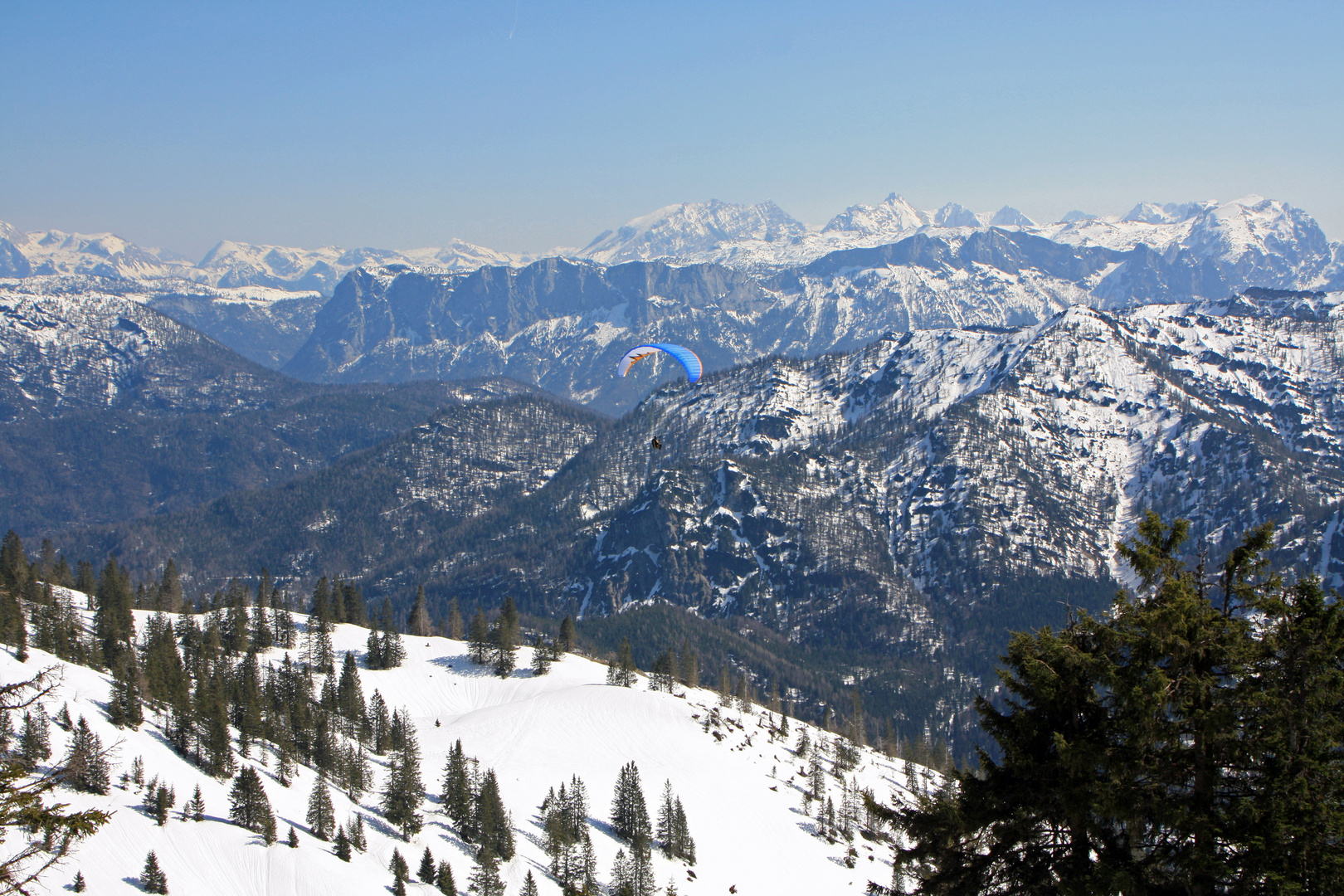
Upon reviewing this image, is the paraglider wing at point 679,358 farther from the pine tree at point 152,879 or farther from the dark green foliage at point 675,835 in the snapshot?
the pine tree at point 152,879

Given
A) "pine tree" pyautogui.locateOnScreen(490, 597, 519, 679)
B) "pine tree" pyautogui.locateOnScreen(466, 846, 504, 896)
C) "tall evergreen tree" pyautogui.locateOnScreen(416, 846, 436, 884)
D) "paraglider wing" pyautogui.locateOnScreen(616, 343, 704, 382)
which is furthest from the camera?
"pine tree" pyautogui.locateOnScreen(490, 597, 519, 679)

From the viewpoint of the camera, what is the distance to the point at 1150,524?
24.7m

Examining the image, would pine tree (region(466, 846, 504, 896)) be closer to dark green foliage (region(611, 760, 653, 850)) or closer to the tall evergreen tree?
the tall evergreen tree

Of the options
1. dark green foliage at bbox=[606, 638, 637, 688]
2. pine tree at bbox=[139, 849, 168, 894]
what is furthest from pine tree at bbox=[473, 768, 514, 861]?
dark green foliage at bbox=[606, 638, 637, 688]

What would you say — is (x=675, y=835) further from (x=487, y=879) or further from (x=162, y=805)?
(x=162, y=805)

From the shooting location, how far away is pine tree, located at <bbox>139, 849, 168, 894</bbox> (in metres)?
80.4

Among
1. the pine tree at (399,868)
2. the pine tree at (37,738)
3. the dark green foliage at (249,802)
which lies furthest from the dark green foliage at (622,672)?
the pine tree at (37,738)

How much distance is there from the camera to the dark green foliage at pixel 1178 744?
70.3 ft

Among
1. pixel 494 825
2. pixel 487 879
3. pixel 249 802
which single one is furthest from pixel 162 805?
pixel 494 825

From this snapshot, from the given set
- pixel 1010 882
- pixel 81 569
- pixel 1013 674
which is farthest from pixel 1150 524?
pixel 81 569

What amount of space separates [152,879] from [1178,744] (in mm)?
90831

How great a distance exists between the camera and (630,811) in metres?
116

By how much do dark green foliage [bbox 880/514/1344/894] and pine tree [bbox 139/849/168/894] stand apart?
84.3 metres

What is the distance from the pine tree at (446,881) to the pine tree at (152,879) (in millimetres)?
26619
